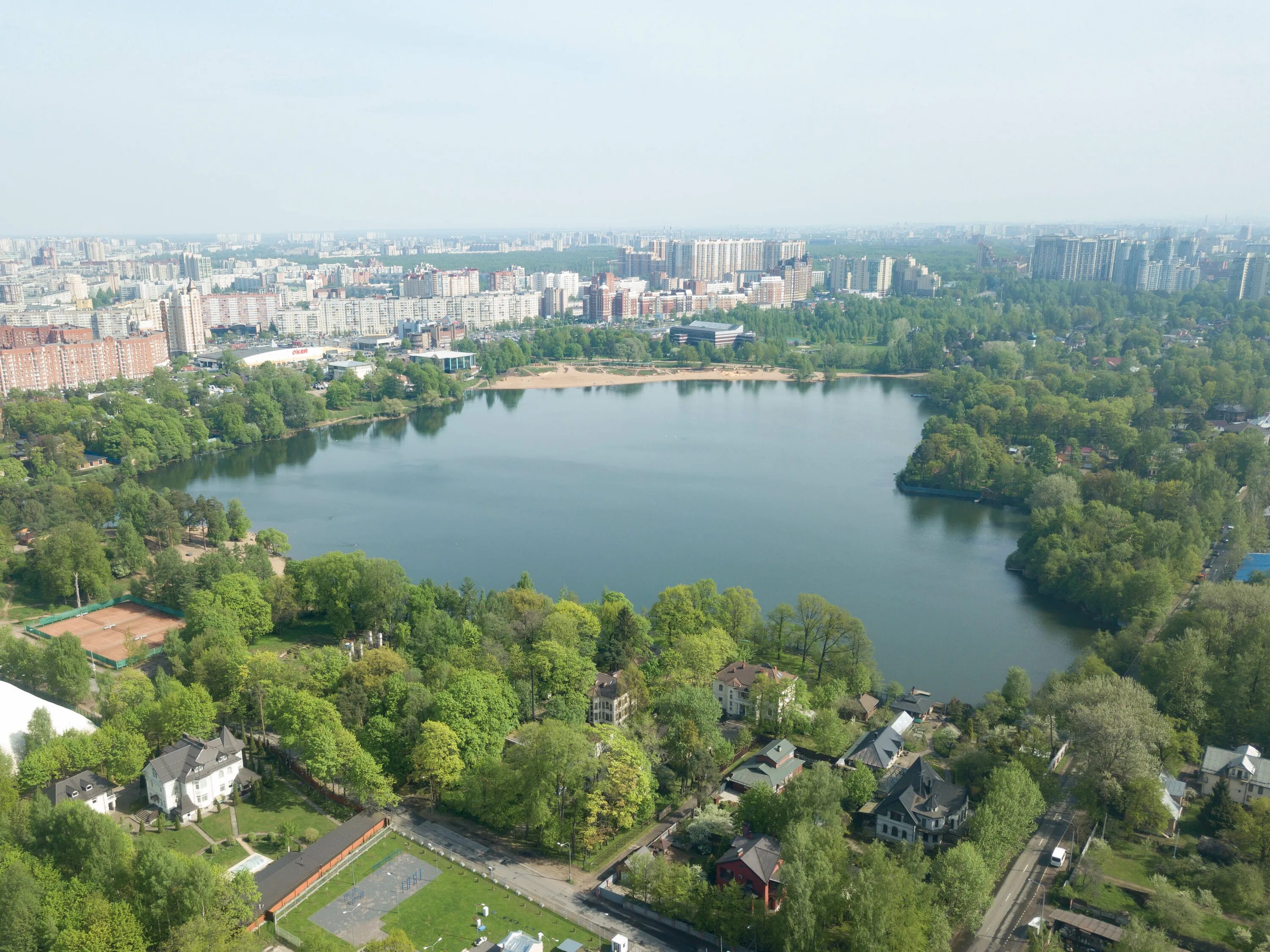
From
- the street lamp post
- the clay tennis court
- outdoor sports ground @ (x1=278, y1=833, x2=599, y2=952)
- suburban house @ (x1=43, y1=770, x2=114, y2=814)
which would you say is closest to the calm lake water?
the clay tennis court

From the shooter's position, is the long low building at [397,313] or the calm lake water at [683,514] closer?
the calm lake water at [683,514]

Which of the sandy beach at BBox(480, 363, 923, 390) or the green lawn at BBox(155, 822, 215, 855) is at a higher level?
the sandy beach at BBox(480, 363, 923, 390)

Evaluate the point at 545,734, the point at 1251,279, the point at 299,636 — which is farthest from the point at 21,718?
the point at 1251,279

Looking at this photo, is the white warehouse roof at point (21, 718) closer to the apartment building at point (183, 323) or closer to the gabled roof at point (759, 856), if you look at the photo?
the gabled roof at point (759, 856)

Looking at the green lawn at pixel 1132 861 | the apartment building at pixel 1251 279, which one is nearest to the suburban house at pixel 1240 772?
the green lawn at pixel 1132 861

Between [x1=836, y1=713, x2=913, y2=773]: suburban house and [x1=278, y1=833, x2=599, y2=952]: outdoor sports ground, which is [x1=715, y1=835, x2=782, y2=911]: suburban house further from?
[x1=836, y1=713, x2=913, y2=773]: suburban house

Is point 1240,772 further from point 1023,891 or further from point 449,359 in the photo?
point 449,359
